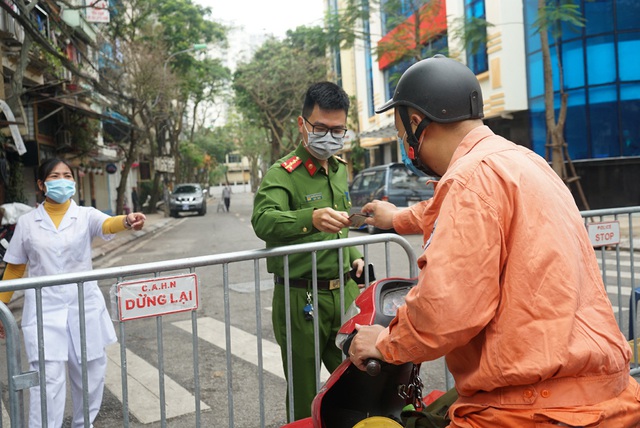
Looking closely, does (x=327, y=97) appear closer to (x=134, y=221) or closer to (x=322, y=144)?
(x=322, y=144)

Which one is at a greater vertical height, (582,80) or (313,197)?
(582,80)

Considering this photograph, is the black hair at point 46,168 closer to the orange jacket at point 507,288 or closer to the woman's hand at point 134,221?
the woman's hand at point 134,221

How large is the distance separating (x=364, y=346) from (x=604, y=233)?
9.61 ft

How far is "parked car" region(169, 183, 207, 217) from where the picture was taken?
1212 inches

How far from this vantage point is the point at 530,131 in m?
19.5

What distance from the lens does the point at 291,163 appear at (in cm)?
310

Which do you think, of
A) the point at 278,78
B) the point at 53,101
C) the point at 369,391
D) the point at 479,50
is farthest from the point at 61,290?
the point at 278,78

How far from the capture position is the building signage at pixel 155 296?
256 cm

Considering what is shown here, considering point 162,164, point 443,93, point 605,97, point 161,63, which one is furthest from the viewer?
point 162,164

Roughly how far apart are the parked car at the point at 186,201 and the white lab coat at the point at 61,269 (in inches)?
1078

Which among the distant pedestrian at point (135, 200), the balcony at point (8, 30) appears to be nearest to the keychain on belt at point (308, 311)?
the balcony at point (8, 30)

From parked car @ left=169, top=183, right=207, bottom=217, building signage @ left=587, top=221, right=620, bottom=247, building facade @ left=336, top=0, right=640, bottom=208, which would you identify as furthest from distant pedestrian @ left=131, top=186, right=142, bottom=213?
building signage @ left=587, top=221, right=620, bottom=247

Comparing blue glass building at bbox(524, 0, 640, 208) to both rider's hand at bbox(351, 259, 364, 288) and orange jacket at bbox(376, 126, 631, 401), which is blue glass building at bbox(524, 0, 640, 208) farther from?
orange jacket at bbox(376, 126, 631, 401)

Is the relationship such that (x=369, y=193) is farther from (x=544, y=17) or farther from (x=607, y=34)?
(x=607, y=34)
